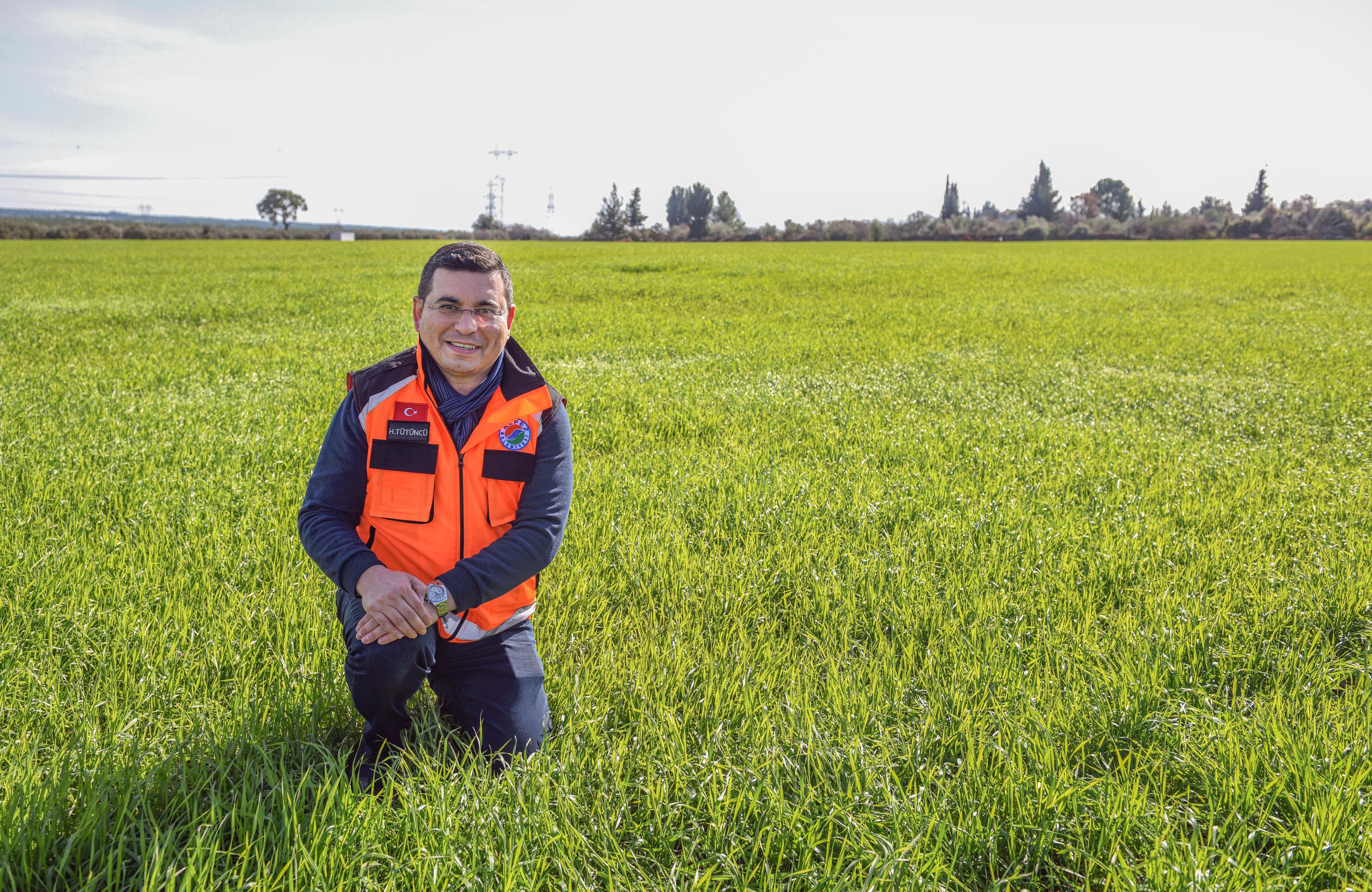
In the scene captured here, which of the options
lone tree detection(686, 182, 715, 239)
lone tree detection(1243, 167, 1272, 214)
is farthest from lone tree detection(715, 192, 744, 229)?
lone tree detection(1243, 167, 1272, 214)

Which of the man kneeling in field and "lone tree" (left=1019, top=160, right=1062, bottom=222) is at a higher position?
"lone tree" (left=1019, top=160, right=1062, bottom=222)

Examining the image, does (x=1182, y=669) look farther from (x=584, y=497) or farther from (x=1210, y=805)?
(x=584, y=497)

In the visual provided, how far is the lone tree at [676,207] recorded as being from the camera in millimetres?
153250

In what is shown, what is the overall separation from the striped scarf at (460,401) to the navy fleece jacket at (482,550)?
9.8 inches

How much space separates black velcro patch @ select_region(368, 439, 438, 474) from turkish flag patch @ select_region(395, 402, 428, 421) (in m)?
0.09

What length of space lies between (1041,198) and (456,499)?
143153 millimetres

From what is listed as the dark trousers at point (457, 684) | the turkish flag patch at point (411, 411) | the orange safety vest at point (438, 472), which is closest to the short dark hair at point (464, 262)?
the orange safety vest at point (438, 472)

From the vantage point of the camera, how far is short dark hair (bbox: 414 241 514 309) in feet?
9.54

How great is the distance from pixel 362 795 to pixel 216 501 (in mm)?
3474

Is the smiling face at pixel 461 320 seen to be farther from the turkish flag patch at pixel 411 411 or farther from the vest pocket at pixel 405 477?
Answer: the vest pocket at pixel 405 477

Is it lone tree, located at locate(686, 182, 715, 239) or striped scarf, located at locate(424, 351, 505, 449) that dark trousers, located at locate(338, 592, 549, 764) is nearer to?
striped scarf, located at locate(424, 351, 505, 449)

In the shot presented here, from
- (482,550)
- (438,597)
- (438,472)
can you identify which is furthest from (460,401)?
(438,597)

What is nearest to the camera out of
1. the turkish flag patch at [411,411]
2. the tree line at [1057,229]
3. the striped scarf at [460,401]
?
the turkish flag patch at [411,411]

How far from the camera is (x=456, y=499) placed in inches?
113
